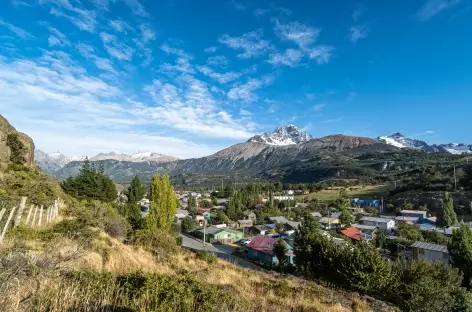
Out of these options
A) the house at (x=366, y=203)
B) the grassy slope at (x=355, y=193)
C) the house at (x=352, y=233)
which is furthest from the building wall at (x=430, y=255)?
the grassy slope at (x=355, y=193)

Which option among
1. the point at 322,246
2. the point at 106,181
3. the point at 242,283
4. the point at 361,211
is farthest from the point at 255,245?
the point at 361,211

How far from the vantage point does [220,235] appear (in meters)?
62.2

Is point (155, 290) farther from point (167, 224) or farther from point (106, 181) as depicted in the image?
point (106, 181)

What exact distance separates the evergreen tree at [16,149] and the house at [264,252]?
33172mm

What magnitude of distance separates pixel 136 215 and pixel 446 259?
40.6 metres

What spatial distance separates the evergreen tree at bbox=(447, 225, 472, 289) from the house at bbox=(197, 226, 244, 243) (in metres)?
40.6

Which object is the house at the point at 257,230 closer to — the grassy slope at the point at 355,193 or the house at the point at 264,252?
Result: the house at the point at 264,252

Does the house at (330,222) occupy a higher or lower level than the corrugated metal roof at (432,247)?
lower

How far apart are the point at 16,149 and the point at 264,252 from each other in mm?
34444

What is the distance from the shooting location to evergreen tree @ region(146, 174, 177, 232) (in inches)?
1284

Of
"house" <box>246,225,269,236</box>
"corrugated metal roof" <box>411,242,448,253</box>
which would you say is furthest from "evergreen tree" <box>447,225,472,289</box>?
"house" <box>246,225,269,236</box>

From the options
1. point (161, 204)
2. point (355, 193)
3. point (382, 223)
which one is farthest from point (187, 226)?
point (355, 193)

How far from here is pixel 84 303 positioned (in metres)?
5.01

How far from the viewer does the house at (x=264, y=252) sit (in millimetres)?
43375
